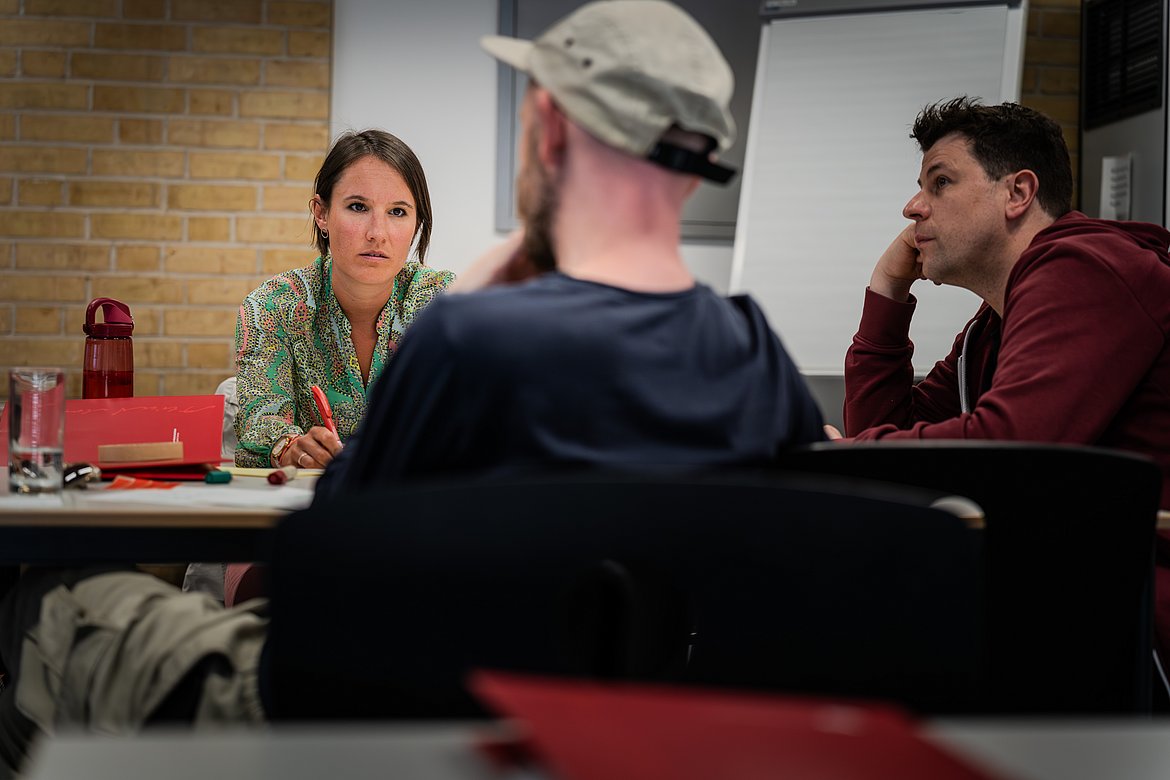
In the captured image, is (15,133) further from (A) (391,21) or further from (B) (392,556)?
(B) (392,556)

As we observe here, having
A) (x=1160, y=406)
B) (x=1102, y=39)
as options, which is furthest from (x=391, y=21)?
(x=1160, y=406)

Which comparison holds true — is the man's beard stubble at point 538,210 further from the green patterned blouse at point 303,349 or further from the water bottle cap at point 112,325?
the green patterned blouse at point 303,349

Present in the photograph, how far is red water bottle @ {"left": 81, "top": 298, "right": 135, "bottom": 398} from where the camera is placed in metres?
1.80

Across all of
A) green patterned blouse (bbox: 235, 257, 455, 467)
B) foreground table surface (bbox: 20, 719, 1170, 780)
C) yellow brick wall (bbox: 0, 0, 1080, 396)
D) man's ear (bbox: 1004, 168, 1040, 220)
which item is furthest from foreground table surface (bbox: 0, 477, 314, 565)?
yellow brick wall (bbox: 0, 0, 1080, 396)

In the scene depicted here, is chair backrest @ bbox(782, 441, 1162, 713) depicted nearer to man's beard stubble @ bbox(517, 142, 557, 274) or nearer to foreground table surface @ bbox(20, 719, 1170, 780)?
man's beard stubble @ bbox(517, 142, 557, 274)

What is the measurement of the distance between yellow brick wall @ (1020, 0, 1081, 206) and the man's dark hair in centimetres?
206

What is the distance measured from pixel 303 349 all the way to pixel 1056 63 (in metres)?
3.00

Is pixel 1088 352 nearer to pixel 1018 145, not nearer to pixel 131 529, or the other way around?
pixel 1018 145

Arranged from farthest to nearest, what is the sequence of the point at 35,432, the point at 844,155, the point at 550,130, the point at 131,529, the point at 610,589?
the point at 844,155, the point at 35,432, the point at 131,529, the point at 550,130, the point at 610,589

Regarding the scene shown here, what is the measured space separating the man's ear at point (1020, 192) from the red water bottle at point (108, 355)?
156cm

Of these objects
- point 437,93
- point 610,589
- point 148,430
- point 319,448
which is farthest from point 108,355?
point 437,93

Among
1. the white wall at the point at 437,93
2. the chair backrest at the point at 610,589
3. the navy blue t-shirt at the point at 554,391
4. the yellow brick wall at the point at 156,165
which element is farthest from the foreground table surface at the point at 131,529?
the white wall at the point at 437,93

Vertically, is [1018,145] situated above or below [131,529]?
above

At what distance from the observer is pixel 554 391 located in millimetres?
913
